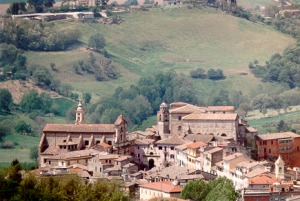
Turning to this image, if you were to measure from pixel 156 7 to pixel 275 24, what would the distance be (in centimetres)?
1528

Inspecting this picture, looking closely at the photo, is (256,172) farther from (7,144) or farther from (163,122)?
(7,144)

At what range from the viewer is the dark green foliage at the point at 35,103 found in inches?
5433

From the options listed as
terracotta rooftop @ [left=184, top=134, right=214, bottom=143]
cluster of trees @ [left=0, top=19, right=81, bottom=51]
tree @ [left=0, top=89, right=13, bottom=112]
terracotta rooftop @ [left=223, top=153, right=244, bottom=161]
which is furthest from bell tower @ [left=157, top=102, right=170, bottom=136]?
cluster of trees @ [left=0, top=19, right=81, bottom=51]

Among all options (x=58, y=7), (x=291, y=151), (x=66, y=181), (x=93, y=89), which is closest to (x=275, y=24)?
(x=58, y=7)

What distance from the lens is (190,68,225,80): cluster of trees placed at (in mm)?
161750

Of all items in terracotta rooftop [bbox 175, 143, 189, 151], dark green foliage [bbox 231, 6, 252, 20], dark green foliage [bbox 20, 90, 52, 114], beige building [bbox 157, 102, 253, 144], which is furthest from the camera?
dark green foliage [bbox 231, 6, 252, 20]

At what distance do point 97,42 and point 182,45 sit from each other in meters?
12.8

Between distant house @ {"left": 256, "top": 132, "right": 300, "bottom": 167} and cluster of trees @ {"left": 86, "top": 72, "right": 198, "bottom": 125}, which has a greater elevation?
distant house @ {"left": 256, "top": 132, "right": 300, "bottom": 167}

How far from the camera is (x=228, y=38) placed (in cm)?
→ 17912

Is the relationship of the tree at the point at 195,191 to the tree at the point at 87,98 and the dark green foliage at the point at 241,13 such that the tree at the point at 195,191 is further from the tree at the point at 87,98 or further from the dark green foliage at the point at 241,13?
the dark green foliage at the point at 241,13

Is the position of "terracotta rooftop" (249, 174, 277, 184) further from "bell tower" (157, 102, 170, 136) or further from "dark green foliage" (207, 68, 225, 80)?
"dark green foliage" (207, 68, 225, 80)

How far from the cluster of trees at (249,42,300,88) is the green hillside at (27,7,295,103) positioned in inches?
52.2

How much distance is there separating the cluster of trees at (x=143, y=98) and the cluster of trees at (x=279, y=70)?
11.7 metres

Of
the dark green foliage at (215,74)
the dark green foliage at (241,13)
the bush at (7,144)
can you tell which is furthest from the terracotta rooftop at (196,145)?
the dark green foliage at (241,13)
